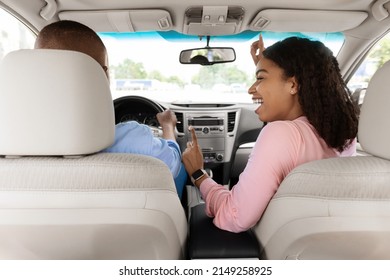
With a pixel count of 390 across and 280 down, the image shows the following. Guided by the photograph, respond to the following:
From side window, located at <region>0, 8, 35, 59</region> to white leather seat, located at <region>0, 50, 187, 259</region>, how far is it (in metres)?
1.05

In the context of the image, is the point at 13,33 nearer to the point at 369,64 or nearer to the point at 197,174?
the point at 197,174

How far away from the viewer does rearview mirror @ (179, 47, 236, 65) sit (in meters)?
2.51

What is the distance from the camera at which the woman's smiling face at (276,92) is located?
1220 mm

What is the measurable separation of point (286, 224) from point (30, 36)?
73.6 inches

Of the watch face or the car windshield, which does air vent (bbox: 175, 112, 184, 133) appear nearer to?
the car windshield

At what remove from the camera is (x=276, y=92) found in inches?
48.4

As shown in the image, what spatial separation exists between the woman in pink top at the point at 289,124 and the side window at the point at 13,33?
1.24 metres

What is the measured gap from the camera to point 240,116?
2.79 meters

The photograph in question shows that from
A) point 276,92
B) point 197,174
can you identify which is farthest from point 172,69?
point 276,92

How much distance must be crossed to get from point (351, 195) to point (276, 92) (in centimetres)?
41

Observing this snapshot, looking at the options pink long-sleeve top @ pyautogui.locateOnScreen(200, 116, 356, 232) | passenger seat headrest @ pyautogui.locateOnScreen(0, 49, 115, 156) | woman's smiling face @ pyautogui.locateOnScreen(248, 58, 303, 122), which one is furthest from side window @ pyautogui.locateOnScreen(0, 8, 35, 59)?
pink long-sleeve top @ pyautogui.locateOnScreen(200, 116, 356, 232)

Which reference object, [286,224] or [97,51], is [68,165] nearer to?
[97,51]

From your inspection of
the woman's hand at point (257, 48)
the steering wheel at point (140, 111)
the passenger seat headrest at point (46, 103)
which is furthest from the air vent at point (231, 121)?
the passenger seat headrest at point (46, 103)
